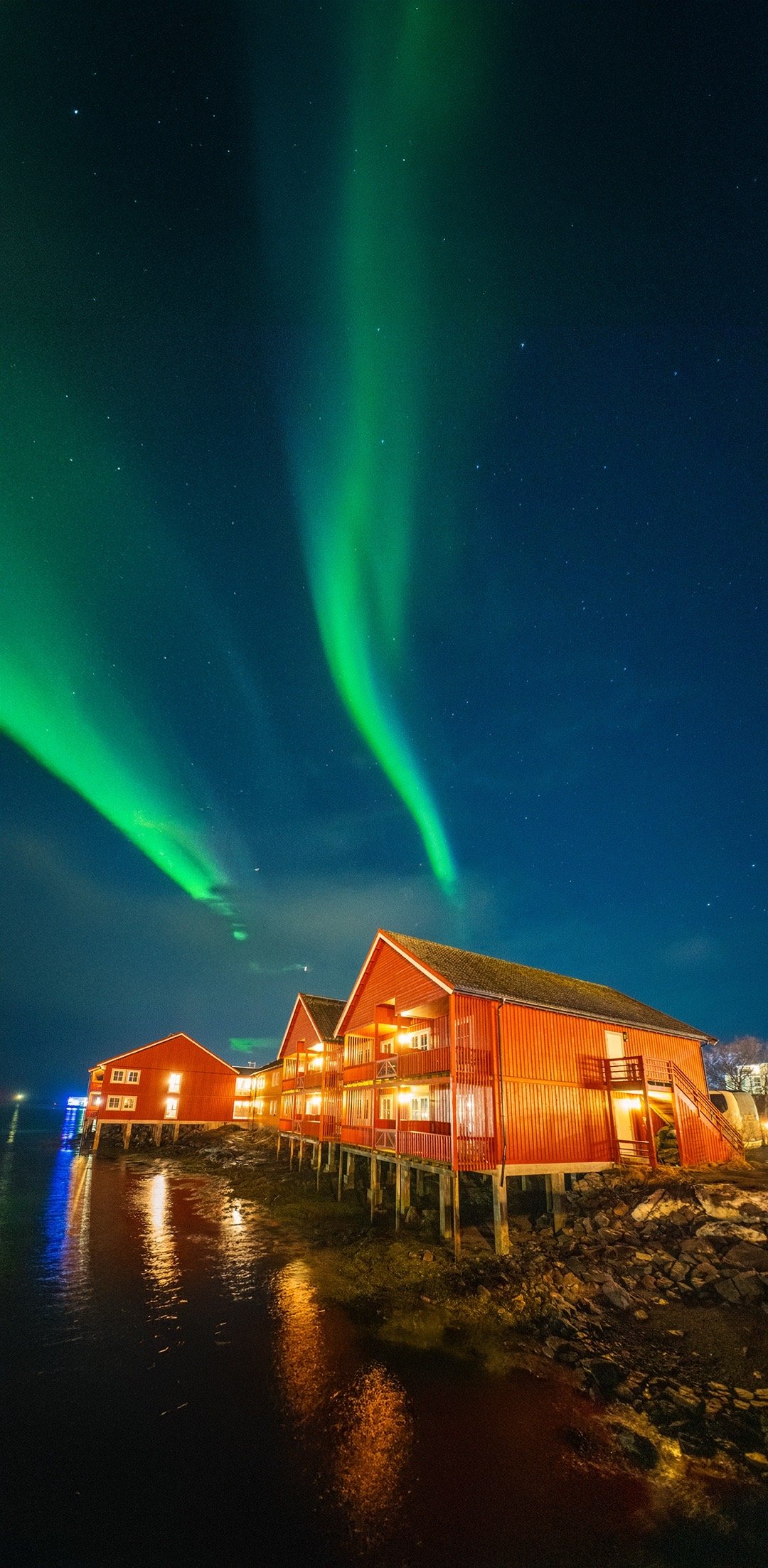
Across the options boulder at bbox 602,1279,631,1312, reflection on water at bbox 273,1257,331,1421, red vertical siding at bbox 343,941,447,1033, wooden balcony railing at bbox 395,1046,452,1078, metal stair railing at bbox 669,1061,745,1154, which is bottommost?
reflection on water at bbox 273,1257,331,1421

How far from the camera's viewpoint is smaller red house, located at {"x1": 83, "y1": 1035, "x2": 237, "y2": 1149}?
56.8 m

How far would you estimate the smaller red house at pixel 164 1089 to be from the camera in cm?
5681

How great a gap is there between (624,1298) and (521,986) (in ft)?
35.6

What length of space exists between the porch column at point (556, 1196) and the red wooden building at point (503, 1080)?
7 cm

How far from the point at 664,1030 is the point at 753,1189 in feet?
29.9

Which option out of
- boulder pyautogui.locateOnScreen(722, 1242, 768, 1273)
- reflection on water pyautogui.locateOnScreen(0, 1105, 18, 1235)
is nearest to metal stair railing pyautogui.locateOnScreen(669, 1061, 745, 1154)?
boulder pyautogui.locateOnScreen(722, 1242, 768, 1273)

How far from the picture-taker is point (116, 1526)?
856cm

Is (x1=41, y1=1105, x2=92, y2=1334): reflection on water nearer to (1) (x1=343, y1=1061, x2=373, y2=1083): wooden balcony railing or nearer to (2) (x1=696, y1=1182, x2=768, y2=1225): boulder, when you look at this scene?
(1) (x1=343, y1=1061, x2=373, y2=1083): wooden balcony railing

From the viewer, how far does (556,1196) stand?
892 inches

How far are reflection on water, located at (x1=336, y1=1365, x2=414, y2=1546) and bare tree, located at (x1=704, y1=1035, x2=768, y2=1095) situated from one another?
191 ft

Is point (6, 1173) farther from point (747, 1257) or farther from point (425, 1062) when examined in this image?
point (747, 1257)

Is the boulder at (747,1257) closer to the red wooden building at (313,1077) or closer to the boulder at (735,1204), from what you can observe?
the boulder at (735,1204)

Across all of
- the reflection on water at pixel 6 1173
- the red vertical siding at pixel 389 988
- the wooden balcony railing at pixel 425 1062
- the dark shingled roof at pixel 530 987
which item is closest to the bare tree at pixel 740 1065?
the dark shingled roof at pixel 530 987

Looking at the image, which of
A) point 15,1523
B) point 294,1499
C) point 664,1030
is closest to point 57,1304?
point 15,1523
